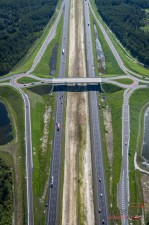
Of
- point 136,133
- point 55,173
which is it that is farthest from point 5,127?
point 136,133

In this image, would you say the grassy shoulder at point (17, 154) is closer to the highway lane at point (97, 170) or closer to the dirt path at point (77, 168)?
the dirt path at point (77, 168)

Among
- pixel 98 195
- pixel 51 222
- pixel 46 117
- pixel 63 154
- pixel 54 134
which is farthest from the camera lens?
pixel 46 117

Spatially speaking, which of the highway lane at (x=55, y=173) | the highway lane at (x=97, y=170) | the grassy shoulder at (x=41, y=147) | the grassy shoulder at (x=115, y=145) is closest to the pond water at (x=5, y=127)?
the grassy shoulder at (x=41, y=147)

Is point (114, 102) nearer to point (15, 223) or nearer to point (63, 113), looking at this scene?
point (63, 113)

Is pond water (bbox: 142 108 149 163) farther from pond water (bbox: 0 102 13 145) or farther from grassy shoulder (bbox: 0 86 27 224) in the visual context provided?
pond water (bbox: 0 102 13 145)

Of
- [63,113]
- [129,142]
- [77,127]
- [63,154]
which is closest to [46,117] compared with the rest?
[63,113]
